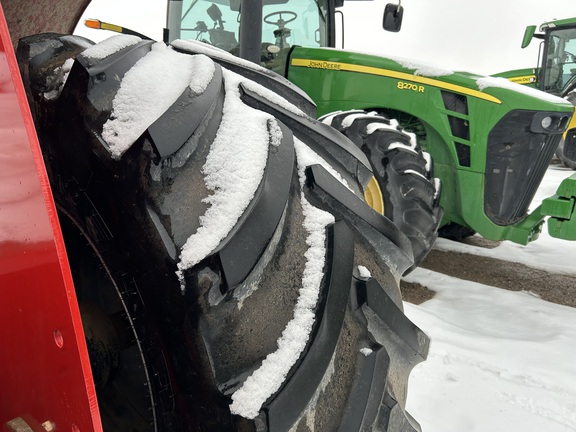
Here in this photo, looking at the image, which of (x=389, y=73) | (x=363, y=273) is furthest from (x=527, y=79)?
(x=363, y=273)

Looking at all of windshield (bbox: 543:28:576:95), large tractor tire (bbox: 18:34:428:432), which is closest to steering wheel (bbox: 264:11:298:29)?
large tractor tire (bbox: 18:34:428:432)

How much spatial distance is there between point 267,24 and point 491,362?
8.07 feet

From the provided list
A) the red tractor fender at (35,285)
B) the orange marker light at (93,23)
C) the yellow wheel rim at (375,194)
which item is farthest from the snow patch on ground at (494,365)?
the orange marker light at (93,23)

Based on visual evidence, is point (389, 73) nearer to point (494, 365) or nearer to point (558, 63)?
point (494, 365)

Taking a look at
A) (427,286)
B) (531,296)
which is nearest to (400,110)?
(427,286)

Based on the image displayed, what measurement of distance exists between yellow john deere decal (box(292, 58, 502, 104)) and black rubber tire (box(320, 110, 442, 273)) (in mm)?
538

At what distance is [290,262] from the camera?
33.8 inches

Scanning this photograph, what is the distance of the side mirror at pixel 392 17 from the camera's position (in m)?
3.53

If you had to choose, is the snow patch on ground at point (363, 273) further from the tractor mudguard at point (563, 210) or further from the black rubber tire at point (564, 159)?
the black rubber tire at point (564, 159)

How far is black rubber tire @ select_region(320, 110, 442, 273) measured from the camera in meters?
2.96

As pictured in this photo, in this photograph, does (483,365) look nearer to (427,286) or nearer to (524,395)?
(524,395)

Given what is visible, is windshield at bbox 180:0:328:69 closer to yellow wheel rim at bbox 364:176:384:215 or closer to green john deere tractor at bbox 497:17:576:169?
yellow wheel rim at bbox 364:176:384:215

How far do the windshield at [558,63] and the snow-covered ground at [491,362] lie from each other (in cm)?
838

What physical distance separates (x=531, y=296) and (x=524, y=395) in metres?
1.40
